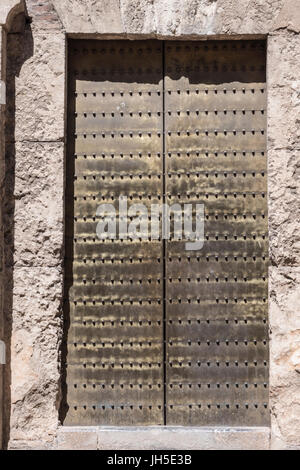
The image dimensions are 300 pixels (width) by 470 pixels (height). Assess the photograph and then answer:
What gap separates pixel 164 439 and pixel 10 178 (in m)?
1.75

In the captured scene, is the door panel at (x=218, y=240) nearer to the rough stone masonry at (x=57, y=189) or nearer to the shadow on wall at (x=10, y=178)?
the rough stone masonry at (x=57, y=189)

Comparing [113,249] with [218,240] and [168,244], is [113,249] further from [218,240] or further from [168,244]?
[218,240]

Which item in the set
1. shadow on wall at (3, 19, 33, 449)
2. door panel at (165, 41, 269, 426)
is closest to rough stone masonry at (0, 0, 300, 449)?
shadow on wall at (3, 19, 33, 449)

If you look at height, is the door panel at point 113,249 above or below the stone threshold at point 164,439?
above

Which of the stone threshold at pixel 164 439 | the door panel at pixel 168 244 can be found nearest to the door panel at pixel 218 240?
the door panel at pixel 168 244

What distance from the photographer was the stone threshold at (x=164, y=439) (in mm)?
3803

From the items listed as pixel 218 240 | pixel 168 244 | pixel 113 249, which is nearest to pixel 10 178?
pixel 113 249

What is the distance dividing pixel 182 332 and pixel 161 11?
75.3 inches

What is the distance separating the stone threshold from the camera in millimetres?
3803

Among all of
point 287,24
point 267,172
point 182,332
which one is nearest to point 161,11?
point 287,24

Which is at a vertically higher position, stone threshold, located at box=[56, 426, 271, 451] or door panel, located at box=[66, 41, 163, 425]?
door panel, located at box=[66, 41, 163, 425]

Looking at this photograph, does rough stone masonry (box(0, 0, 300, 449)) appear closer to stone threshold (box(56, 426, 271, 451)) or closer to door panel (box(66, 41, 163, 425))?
stone threshold (box(56, 426, 271, 451))

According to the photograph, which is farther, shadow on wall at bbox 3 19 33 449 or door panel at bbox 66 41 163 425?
door panel at bbox 66 41 163 425

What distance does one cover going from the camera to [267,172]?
3.98 m
